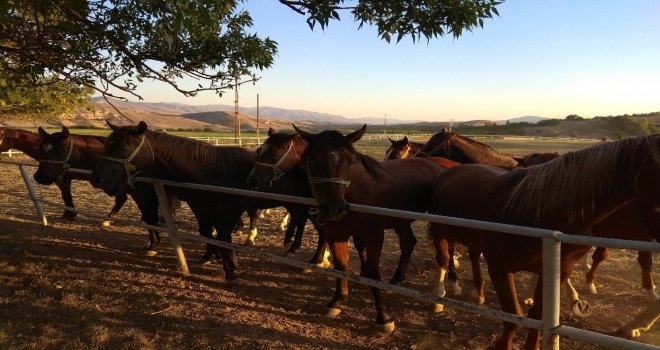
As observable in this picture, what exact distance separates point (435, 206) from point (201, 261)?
3.47m

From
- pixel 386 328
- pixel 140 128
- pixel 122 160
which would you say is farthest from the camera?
pixel 140 128

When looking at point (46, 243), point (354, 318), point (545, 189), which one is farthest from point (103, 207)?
point (545, 189)

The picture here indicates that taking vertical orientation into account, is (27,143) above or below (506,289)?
above

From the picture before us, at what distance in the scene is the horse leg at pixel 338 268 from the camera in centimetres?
436

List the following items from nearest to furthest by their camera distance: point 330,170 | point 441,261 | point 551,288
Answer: point 551,288
point 330,170
point 441,261

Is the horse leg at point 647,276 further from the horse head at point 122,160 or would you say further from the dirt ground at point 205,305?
the horse head at point 122,160

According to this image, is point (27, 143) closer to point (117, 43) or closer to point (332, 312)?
point (117, 43)

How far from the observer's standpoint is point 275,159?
5004 mm

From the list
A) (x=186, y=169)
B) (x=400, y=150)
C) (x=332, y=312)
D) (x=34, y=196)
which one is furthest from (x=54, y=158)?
(x=400, y=150)

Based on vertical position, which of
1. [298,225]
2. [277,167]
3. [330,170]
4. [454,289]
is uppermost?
[330,170]

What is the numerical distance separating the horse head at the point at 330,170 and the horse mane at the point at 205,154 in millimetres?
2090

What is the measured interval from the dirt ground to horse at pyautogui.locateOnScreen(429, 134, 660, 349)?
120 cm

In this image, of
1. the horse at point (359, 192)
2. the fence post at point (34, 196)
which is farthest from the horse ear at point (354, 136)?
the fence post at point (34, 196)

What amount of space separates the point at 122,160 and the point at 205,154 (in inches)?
39.7
